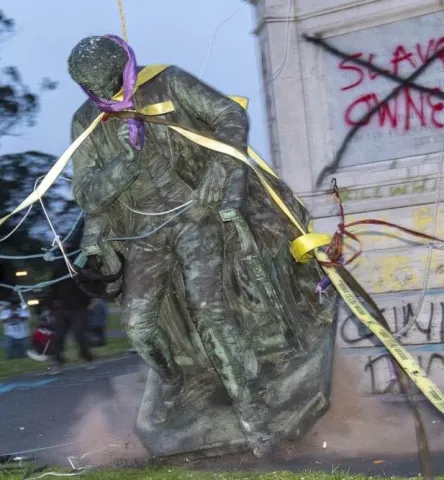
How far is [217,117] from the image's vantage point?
507 cm

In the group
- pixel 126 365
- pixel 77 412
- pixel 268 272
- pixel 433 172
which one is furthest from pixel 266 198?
pixel 126 365

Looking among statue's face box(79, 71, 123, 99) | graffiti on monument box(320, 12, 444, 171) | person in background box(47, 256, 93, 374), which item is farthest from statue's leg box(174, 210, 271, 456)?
person in background box(47, 256, 93, 374)

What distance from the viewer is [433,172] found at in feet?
22.1

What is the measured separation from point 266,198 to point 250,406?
1149 millimetres

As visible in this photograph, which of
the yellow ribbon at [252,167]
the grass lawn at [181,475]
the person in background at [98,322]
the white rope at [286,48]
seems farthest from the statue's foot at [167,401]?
the person in background at [98,322]

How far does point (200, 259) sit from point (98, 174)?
704 millimetres

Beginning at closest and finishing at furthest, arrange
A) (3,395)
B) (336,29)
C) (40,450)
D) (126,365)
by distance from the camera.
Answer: (40,450) → (336,29) → (3,395) → (126,365)

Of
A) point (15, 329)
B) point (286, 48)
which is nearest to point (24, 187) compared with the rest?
point (15, 329)

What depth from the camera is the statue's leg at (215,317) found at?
5051 mm

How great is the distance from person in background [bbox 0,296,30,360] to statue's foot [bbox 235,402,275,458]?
8.82m

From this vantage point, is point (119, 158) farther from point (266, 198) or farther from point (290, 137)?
point (290, 137)

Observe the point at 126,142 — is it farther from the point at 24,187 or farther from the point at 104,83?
the point at 24,187

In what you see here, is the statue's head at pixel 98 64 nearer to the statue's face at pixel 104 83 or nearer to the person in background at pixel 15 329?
the statue's face at pixel 104 83

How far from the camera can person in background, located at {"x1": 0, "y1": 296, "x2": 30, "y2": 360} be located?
13695 millimetres
